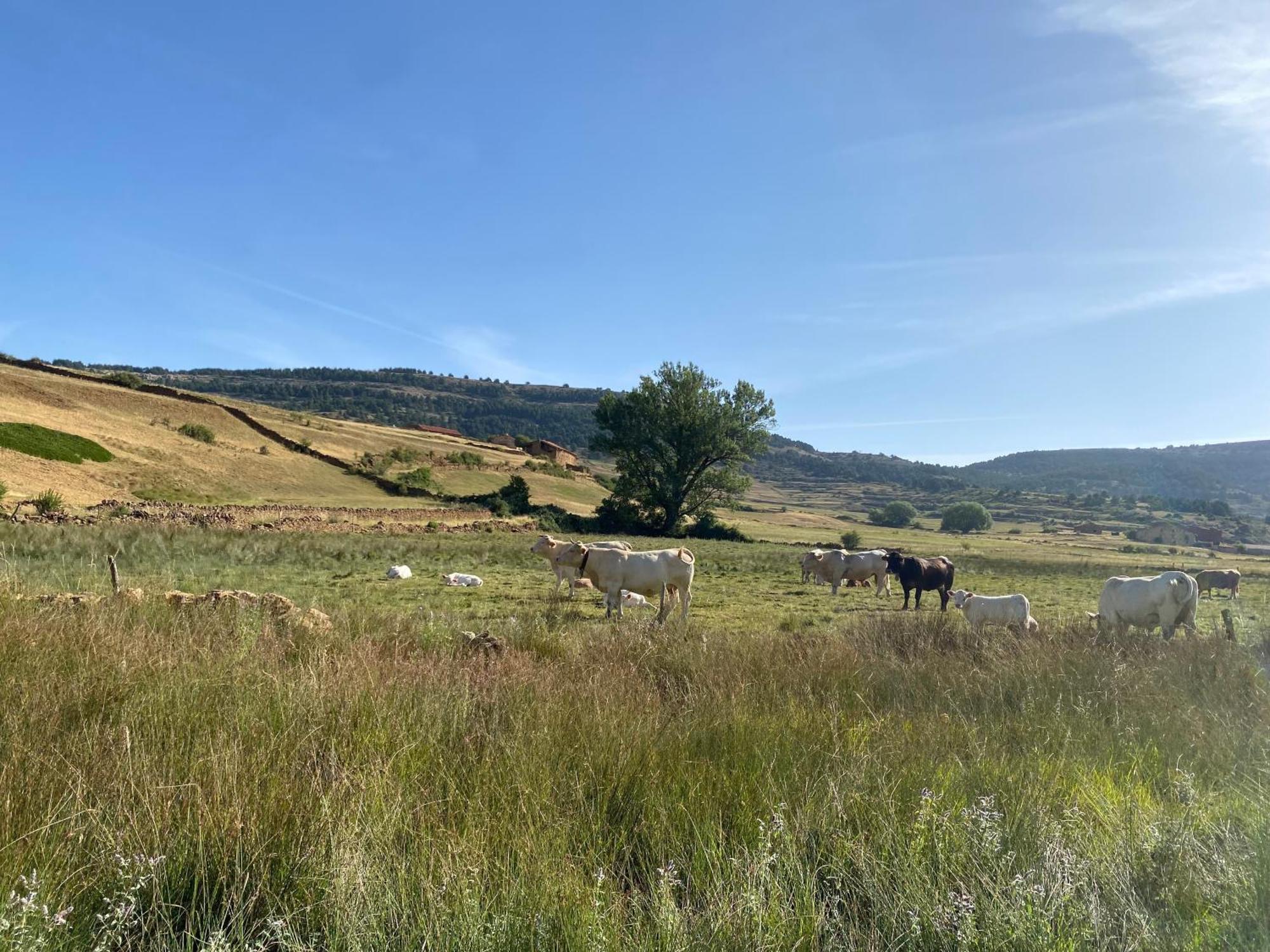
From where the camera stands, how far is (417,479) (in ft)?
208

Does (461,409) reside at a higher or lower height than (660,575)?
higher

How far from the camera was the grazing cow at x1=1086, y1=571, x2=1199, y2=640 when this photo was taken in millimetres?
12562

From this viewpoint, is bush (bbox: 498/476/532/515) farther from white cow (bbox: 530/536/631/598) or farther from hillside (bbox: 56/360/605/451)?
hillside (bbox: 56/360/605/451)

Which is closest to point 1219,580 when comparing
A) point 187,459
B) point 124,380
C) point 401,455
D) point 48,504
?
point 48,504

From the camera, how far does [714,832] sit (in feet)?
11.5

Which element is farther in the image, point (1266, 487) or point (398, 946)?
point (1266, 487)

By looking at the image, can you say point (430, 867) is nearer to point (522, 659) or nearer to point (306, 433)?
point (522, 659)

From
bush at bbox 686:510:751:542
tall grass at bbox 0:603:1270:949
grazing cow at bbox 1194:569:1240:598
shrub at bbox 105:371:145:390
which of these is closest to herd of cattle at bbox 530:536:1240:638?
tall grass at bbox 0:603:1270:949

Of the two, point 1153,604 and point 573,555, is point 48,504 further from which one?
point 1153,604

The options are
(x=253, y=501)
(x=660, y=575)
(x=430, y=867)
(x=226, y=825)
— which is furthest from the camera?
(x=253, y=501)

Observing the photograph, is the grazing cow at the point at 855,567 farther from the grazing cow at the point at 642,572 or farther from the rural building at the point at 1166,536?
the rural building at the point at 1166,536

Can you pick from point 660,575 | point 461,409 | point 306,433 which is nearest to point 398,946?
point 660,575

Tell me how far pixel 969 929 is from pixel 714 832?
49.2 inches

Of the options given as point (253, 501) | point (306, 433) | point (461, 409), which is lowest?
point (253, 501)
